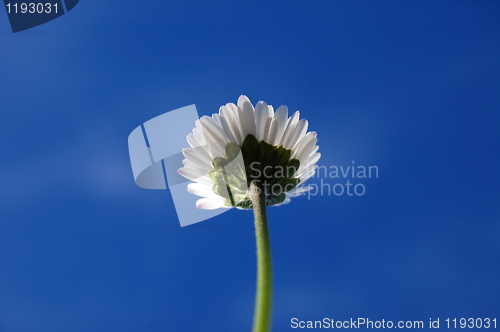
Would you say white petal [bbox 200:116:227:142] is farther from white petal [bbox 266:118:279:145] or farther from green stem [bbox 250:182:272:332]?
green stem [bbox 250:182:272:332]

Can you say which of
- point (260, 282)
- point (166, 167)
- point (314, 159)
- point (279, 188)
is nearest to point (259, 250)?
point (260, 282)

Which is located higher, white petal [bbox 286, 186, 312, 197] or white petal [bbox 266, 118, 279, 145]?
white petal [bbox 266, 118, 279, 145]

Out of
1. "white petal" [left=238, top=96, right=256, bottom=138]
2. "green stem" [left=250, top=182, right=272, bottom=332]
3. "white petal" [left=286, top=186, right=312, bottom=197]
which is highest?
"white petal" [left=238, top=96, right=256, bottom=138]

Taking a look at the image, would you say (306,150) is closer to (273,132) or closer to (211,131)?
(273,132)

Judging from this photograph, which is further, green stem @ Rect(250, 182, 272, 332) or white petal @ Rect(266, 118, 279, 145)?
white petal @ Rect(266, 118, 279, 145)

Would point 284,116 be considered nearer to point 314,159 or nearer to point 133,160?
point 314,159

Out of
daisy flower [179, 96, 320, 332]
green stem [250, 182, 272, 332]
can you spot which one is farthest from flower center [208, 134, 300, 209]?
green stem [250, 182, 272, 332]

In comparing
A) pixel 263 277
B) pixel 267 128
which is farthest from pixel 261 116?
pixel 263 277
